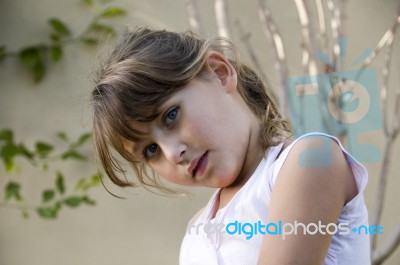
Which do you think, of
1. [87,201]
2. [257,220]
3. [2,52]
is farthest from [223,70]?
[2,52]

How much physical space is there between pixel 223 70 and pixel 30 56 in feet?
6.88

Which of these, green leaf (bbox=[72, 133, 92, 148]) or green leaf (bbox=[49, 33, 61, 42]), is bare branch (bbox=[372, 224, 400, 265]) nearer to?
green leaf (bbox=[72, 133, 92, 148])

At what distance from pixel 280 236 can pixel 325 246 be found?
0.24 ft

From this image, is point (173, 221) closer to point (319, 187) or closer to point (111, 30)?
point (111, 30)

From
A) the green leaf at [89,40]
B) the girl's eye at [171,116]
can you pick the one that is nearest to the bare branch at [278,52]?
the green leaf at [89,40]

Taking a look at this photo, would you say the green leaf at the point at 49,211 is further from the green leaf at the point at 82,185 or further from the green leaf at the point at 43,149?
the green leaf at the point at 43,149

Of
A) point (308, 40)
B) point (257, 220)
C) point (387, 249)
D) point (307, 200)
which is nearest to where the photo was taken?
point (307, 200)

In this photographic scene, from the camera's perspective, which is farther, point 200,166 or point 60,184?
point 60,184

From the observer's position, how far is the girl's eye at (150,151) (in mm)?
1253

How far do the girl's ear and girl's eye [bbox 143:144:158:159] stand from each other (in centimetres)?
18

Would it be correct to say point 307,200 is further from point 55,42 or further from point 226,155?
point 55,42

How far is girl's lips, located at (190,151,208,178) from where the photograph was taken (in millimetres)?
1186

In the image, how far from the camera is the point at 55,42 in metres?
3.24

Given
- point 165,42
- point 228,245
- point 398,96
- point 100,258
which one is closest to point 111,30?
point 100,258
